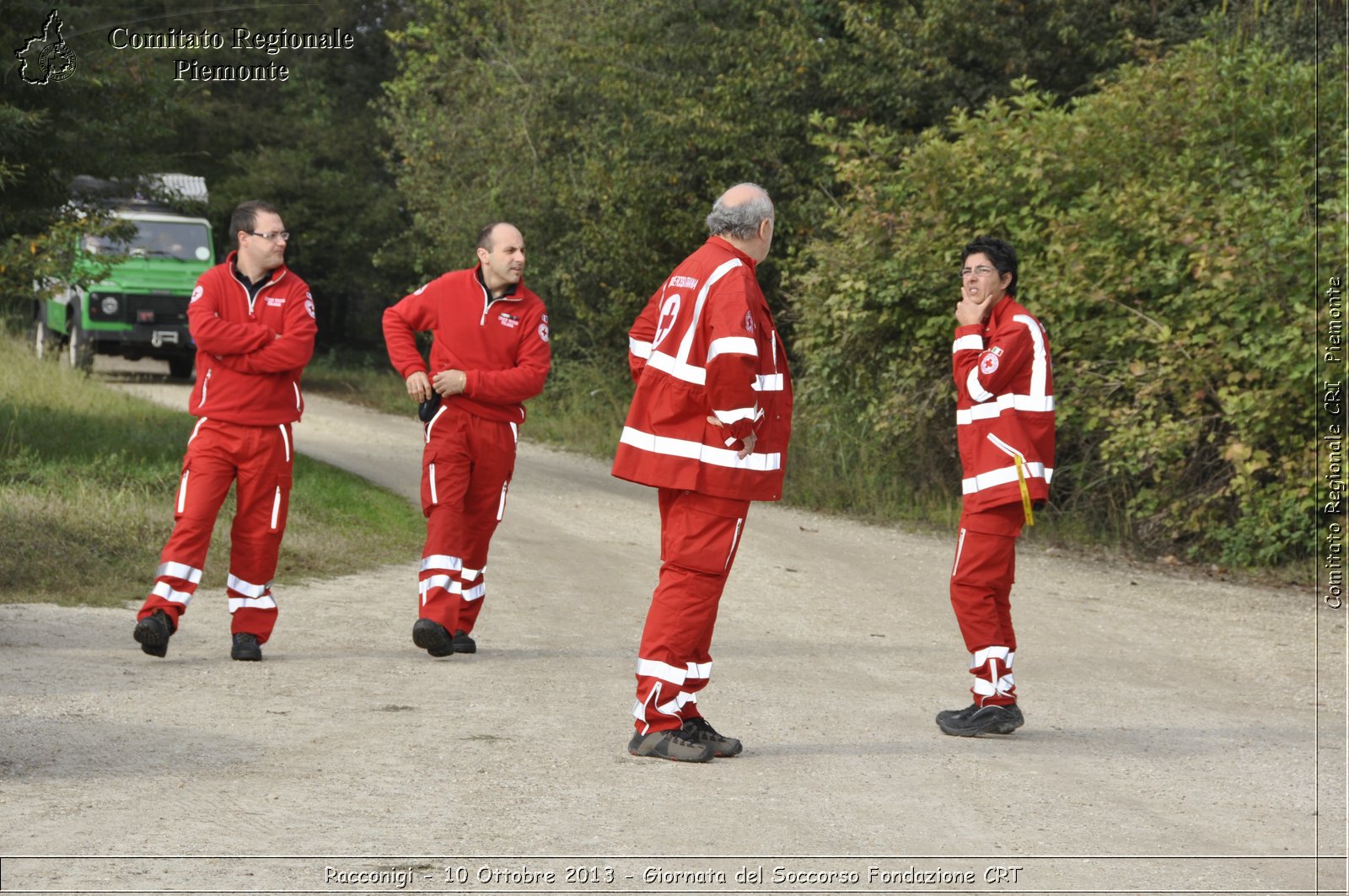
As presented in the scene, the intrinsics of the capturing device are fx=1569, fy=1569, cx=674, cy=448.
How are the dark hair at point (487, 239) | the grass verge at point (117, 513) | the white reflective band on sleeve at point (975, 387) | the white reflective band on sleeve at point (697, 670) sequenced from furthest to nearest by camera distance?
the grass verge at point (117, 513), the dark hair at point (487, 239), the white reflective band on sleeve at point (975, 387), the white reflective band on sleeve at point (697, 670)

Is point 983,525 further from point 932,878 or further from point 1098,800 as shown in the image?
point 932,878

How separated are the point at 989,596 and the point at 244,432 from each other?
3.59 metres

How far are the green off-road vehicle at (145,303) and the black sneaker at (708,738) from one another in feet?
69.0

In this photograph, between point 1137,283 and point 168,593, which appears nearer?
point 168,593

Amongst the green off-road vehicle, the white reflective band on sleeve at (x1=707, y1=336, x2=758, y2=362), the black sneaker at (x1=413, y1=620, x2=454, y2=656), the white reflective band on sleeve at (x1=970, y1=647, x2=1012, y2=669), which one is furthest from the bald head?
the green off-road vehicle

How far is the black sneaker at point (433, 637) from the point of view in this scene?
7488 mm

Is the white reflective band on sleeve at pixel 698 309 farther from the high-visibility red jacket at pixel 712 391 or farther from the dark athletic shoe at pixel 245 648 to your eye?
the dark athletic shoe at pixel 245 648

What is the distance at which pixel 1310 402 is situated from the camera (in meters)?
11.4

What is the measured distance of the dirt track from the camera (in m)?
4.54

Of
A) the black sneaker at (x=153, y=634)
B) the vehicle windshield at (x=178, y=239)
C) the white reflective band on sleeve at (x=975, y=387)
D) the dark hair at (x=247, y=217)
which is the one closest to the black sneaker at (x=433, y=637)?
the black sneaker at (x=153, y=634)

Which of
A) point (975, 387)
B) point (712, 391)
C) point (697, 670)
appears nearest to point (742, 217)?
point (712, 391)

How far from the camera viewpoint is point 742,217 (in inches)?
238

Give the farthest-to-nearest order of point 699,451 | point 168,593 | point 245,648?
point 245,648
point 168,593
point 699,451

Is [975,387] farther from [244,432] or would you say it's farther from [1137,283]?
[1137,283]
